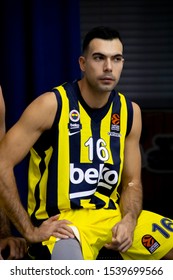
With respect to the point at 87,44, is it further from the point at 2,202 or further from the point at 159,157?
the point at 159,157

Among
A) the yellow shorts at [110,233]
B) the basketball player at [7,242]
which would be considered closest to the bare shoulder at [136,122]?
the yellow shorts at [110,233]

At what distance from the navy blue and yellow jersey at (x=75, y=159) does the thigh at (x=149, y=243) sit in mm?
168

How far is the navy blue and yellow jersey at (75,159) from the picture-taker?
2.75 metres

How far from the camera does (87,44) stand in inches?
111

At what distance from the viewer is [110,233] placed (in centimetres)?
278

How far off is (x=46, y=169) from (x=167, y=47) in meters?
3.31

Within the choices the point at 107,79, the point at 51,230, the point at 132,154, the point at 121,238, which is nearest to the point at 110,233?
the point at 121,238

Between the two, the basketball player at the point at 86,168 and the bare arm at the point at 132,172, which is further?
the bare arm at the point at 132,172

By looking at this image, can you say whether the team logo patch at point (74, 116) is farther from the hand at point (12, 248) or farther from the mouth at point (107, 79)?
the hand at point (12, 248)

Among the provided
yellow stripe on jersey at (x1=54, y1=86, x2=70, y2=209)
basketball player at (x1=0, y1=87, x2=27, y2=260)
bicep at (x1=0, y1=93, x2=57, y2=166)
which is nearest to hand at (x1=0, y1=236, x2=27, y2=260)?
basketball player at (x1=0, y1=87, x2=27, y2=260)

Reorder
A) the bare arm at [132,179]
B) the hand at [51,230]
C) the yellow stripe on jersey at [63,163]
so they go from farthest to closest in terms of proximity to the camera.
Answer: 1. the bare arm at [132,179]
2. the yellow stripe on jersey at [63,163]
3. the hand at [51,230]

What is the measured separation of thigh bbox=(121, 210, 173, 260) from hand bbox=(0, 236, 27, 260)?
43 cm

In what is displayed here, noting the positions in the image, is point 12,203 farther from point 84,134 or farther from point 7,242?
point 84,134
